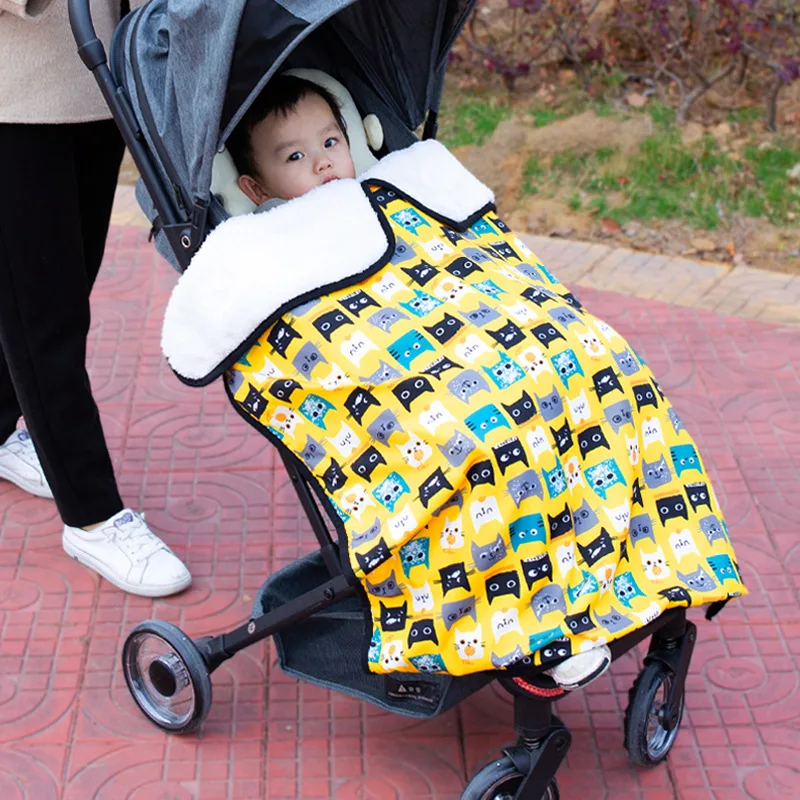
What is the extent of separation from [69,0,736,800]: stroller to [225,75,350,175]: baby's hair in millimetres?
51

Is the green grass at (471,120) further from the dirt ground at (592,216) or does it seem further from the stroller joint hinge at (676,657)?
the stroller joint hinge at (676,657)

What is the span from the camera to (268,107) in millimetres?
2717

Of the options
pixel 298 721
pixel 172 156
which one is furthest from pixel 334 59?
pixel 298 721

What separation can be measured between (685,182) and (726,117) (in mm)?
639

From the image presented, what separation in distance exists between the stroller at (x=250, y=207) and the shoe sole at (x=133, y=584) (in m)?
0.39

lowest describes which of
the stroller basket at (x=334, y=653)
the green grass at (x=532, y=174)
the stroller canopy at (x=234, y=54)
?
the green grass at (x=532, y=174)

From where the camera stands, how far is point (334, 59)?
3.01 m

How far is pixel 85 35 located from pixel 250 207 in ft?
1.63

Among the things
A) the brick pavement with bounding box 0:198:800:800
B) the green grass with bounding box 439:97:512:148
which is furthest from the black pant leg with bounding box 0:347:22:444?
the green grass with bounding box 439:97:512:148

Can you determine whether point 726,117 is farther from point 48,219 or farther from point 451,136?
point 48,219

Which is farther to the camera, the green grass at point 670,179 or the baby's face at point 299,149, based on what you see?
the green grass at point 670,179

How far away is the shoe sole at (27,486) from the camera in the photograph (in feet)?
12.1

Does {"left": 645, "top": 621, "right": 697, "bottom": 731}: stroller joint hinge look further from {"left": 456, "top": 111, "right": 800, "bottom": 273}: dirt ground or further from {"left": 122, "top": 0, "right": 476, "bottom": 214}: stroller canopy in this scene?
{"left": 456, "top": 111, "right": 800, "bottom": 273}: dirt ground

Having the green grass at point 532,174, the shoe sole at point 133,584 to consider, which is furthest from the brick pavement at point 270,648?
the green grass at point 532,174
